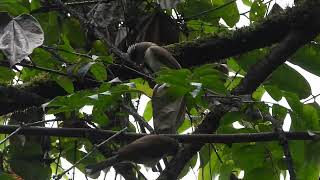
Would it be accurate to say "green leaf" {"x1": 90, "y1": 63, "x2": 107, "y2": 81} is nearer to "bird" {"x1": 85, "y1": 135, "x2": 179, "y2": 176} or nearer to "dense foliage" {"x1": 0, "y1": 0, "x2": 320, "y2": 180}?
"dense foliage" {"x1": 0, "y1": 0, "x2": 320, "y2": 180}

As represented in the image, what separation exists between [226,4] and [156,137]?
0.91 m

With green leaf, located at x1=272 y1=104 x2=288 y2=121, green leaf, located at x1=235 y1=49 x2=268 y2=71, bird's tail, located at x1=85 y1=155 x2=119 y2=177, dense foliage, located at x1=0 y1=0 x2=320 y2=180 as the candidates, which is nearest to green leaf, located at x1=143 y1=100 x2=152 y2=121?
dense foliage, located at x1=0 y1=0 x2=320 y2=180

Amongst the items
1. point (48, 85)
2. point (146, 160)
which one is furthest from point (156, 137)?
point (48, 85)

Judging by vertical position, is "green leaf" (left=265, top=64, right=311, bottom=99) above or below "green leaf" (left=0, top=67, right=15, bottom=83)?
below

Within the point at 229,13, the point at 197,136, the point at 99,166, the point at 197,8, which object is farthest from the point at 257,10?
the point at 99,166

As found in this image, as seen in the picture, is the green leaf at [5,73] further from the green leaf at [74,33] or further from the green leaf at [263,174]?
the green leaf at [263,174]

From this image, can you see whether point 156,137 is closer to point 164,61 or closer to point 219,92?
point 219,92

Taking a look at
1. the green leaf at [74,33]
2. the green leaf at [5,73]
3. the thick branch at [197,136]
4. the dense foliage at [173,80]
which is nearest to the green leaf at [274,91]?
the dense foliage at [173,80]

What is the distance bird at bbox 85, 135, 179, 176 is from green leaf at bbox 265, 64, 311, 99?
56cm

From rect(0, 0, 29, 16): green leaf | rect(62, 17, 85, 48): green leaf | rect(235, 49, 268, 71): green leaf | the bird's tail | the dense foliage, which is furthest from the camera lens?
rect(62, 17, 85, 48): green leaf

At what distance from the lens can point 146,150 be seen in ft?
3.21

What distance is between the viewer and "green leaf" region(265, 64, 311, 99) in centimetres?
149

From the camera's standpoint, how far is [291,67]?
4.97 feet

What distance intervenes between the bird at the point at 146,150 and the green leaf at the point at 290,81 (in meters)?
0.56
